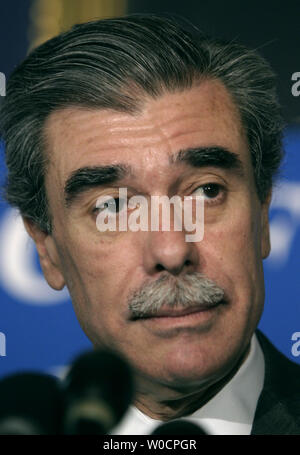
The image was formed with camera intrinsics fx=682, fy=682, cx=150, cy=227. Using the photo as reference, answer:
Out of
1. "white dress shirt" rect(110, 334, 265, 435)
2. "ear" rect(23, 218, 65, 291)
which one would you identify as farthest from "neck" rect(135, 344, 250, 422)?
"ear" rect(23, 218, 65, 291)

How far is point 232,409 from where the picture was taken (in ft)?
3.45

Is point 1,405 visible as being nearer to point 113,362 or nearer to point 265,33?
point 113,362

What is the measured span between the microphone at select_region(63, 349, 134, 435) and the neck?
3cm

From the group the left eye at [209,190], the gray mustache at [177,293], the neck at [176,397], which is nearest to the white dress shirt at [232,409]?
the neck at [176,397]

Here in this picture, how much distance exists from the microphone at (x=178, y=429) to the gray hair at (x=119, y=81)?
380 millimetres

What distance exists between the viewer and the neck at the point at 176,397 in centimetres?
105

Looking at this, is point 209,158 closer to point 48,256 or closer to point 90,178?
point 90,178

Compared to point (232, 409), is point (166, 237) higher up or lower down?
higher up

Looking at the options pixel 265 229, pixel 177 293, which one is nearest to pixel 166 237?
pixel 177 293

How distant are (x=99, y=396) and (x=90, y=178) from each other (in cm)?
33

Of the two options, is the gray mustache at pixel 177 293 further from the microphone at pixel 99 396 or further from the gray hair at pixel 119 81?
the gray hair at pixel 119 81

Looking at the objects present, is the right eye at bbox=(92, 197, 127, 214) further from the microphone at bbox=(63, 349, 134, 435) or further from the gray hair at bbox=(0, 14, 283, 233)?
the microphone at bbox=(63, 349, 134, 435)

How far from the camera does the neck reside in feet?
3.46
